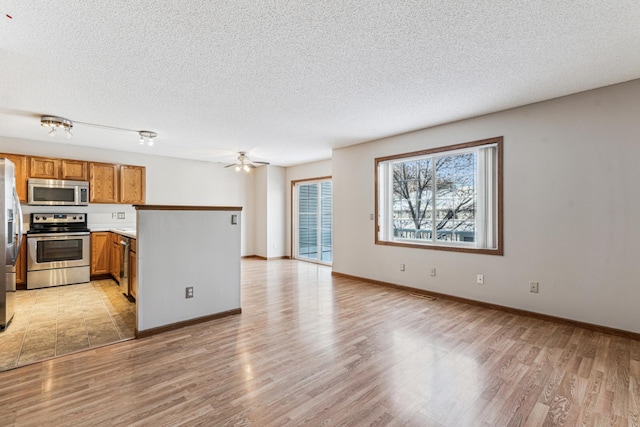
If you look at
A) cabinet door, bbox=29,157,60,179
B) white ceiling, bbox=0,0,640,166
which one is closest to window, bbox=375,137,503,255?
white ceiling, bbox=0,0,640,166

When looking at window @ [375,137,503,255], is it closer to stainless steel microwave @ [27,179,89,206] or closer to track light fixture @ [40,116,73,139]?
track light fixture @ [40,116,73,139]

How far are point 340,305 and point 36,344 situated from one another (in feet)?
10.4

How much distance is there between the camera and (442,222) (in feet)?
14.8

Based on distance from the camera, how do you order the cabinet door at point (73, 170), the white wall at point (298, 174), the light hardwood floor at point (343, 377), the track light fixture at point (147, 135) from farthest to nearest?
the white wall at point (298, 174) < the cabinet door at point (73, 170) < the track light fixture at point (147, 135) < the light hardwood floor at point (343, 377)

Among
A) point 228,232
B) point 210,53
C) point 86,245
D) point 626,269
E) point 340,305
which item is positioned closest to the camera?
point 210,53

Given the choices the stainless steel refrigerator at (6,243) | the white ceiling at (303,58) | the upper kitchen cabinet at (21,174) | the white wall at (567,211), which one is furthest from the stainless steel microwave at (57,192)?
the white wall at (567,211)

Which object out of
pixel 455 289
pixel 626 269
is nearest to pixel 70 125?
pixel 455 289

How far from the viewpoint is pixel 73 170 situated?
18.2ft

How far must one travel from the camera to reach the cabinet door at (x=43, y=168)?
5.18 metres

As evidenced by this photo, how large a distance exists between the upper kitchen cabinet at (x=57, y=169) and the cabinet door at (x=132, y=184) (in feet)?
2.10

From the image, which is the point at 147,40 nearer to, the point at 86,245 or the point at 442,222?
the point at 442,222

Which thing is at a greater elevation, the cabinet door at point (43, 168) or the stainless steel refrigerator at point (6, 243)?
the cabinet door at point (43, 168)

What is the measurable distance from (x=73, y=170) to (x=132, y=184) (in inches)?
38.6

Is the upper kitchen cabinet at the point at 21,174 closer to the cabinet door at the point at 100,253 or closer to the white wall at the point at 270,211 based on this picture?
the cabinet door at the point at 100,253
